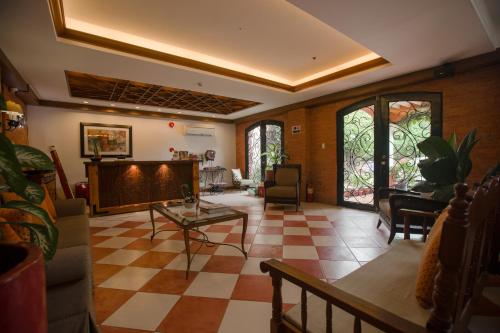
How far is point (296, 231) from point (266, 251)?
855 mm

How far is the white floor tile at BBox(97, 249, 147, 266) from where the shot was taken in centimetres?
247

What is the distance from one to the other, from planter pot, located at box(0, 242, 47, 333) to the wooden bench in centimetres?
76

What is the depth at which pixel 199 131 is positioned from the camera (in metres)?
7.79

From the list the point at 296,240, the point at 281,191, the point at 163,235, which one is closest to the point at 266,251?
the point at 296,240

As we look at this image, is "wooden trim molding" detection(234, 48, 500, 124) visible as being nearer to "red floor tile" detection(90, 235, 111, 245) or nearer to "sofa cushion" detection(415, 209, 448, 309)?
"sofa cushion" detection(415, 209, 448, 309)

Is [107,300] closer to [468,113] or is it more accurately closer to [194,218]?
[194,218]

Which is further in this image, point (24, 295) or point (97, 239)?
point (97, 239)

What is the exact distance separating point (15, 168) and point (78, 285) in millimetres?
1066

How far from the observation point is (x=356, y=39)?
2766 mm

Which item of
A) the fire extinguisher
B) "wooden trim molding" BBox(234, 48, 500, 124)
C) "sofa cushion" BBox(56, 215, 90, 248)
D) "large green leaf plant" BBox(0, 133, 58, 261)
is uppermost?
"wooden trim molding" BBox(234, 48, 500, 124)

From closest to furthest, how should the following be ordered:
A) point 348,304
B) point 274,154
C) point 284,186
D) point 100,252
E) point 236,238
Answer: point 348,304 < point 100,252 < point 236,238 < point 284,186 < point 274,154

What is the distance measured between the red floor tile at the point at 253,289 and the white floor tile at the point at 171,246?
3.31 feet

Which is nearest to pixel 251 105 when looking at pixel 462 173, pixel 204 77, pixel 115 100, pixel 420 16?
pixel 204 77

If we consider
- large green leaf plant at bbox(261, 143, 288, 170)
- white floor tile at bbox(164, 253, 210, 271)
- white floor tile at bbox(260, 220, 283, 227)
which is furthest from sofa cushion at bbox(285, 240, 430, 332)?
large green leaf plant at bbox(261, 143, 288, 170)
